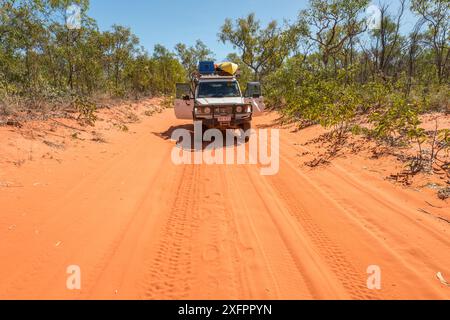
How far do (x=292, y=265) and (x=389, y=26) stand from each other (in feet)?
89.9

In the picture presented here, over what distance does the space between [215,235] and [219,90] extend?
764cm

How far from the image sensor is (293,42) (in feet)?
81.2

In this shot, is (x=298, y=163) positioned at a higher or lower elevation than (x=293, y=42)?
lower

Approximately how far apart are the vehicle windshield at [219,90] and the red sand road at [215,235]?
5.00m

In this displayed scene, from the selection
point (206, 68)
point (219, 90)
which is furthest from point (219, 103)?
point (206, 68)

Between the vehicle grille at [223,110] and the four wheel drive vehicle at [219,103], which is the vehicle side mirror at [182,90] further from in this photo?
the vehicle grille at [223,110]

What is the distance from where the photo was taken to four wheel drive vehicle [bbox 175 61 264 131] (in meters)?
9.14

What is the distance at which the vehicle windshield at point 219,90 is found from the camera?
33.7 feet

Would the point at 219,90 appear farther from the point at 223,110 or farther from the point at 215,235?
the point at 215,235

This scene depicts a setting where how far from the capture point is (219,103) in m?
9.12

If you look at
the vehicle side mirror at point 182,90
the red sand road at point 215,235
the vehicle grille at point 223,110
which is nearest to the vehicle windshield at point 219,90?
the vehicle side mirror at point 182,90
